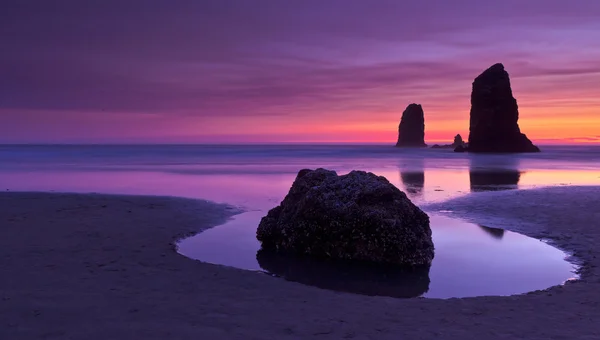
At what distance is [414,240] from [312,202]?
7.57 ft

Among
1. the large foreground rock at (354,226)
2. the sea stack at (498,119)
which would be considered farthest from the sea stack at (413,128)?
the large foreground rock at (354,226)

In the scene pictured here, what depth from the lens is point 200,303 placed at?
6.39 m

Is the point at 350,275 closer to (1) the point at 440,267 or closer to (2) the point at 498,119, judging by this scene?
(1) the point at 440,267

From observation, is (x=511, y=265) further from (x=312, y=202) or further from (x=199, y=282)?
(x=199, y=282)

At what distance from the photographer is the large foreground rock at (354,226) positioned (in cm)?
930

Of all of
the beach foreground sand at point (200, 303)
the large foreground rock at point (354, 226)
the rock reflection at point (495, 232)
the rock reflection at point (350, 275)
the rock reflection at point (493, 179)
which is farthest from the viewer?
the rock reflection at point (493, 179)

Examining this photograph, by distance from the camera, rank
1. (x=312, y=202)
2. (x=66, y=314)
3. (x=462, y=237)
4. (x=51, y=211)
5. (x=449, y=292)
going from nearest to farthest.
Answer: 1. (x=66, y=314)
2. (x=449, y=292)
3. (x=312, y=202)
4. (x=462, y=237)
5. (x=51, y=211)

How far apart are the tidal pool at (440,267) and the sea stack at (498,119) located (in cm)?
9267

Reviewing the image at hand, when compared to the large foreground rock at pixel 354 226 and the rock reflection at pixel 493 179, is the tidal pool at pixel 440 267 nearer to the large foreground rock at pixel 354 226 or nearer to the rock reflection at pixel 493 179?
the large foreground rock at pixel 354 226

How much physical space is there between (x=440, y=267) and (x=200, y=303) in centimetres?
474

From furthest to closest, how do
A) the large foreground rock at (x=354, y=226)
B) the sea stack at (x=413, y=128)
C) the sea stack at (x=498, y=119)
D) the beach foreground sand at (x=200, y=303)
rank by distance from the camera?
1. the sea stack at (x=413, y=128)
2. the sea stack at (x=498, y=119)
3. the large foreground rock at (x=354, y=226)
4. the beach foreground sand at (x=200, y=303)

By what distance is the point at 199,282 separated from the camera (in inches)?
293

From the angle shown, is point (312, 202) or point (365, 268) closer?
point (365, 268)

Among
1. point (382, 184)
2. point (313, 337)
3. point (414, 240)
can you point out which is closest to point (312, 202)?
point (382, 184)
